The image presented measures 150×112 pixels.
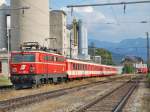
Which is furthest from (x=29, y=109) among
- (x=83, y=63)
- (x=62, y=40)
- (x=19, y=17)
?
(x=62, y=40)

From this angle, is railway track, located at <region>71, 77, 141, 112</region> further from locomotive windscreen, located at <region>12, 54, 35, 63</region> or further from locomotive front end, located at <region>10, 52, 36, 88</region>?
locomotive windscreen, located at <region>12, 54, 35, 63</region>

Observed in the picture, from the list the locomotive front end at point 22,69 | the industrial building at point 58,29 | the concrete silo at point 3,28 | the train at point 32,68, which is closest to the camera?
the locomotive front end at point 22,69

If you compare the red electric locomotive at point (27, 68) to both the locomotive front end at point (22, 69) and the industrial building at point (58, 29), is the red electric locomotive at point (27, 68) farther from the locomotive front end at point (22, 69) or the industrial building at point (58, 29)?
the industrial building at point (58, 29)

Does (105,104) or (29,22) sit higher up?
(29,22)

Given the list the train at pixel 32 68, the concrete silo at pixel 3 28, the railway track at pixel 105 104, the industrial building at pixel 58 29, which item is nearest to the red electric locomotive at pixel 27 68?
the train at pixel 32 68

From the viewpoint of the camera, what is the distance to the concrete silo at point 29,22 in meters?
94.8

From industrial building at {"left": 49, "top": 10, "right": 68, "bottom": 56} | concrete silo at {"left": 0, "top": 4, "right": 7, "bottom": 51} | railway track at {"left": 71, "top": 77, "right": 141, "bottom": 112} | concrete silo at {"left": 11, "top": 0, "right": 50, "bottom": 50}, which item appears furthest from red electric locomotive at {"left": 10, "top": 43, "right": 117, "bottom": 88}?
industrial building at {"left": 49, "top": 10, "right": 68, "bottom": 56}

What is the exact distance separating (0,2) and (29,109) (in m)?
93.5

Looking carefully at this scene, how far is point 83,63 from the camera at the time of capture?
72.6m

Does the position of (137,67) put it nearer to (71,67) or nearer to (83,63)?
(83,63)

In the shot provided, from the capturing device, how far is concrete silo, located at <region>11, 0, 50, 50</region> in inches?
3730

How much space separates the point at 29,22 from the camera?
313ft

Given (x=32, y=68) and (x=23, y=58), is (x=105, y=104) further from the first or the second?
(x=23, y=58)

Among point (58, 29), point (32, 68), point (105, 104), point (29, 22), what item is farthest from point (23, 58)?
point (58, 29)
